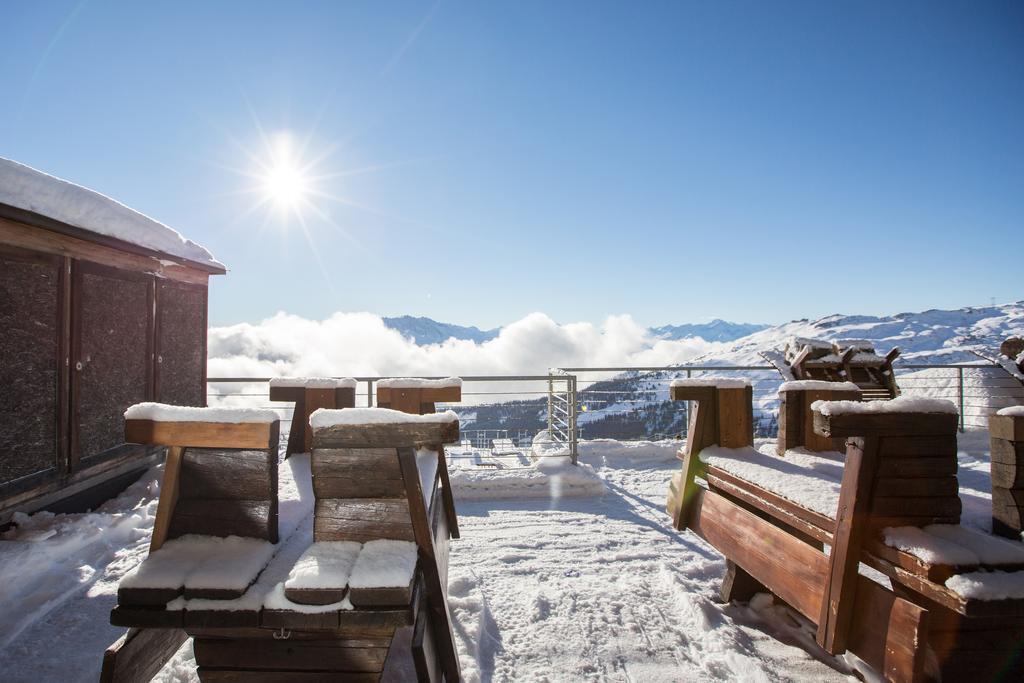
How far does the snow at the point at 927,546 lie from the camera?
1315mm

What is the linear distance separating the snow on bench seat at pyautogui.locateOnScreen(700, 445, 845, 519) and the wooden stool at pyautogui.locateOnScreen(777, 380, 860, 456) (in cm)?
6

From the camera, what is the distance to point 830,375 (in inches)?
244

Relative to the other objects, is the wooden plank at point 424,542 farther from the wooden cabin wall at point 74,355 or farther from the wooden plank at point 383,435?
the wooden cabin wall at point 74,355

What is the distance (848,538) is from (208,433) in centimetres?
222

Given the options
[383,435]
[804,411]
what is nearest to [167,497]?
[383,435]

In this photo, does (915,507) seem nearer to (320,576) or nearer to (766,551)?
A: (766,551)

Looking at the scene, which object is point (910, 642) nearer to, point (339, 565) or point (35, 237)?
point (339, 565)

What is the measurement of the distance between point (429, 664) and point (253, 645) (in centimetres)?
62

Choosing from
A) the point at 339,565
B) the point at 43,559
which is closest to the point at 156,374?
the point at 43,559

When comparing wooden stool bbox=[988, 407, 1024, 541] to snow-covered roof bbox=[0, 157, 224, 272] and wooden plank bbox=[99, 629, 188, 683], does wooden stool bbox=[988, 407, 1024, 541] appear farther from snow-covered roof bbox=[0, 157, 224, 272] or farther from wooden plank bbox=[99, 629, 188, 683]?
snow-covered roof bbox=[0, 157, 224, 272]

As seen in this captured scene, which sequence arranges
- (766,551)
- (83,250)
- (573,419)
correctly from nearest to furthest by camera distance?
(766,551) < (83,250) < (573,419)

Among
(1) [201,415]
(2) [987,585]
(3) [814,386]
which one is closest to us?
(2) [987,585]

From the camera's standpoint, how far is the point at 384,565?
4.77ft

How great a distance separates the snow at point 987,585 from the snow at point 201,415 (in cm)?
213
